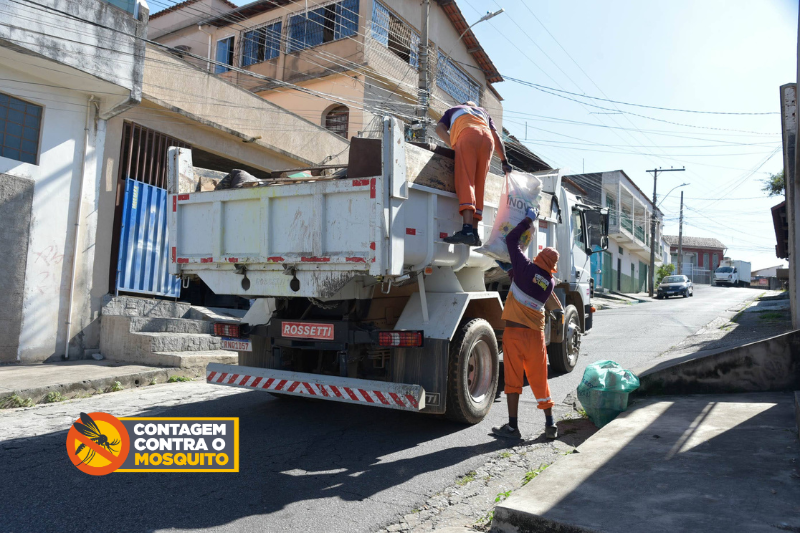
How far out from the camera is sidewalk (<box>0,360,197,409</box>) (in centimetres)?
613

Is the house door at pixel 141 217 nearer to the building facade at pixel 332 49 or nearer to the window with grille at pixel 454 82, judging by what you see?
the building facade at pixel 332 49

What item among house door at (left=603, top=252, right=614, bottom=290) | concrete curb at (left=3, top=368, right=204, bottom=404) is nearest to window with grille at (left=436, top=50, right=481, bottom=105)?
concrete curb at (left=3, top=368, right=204, bottom=404)

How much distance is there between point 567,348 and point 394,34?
1358 centimetres

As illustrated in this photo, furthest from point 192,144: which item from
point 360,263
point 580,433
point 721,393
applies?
point 721,393

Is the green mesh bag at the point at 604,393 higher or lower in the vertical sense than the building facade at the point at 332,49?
lower

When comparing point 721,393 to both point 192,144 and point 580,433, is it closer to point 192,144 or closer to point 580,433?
point 580,433

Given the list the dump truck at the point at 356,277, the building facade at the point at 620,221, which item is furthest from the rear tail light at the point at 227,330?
the building facade at the point at 620,221

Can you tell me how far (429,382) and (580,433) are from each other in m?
1.51

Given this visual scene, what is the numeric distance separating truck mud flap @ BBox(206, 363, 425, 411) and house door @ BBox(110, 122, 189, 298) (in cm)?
533

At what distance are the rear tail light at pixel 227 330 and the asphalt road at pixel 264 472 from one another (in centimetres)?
80

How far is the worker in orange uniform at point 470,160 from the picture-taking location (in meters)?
5.03

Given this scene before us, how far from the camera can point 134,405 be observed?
5.97 meters

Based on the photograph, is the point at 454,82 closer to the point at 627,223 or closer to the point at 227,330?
the point at 227,330

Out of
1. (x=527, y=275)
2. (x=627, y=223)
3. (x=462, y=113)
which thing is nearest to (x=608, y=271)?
(x=627, y=223)
